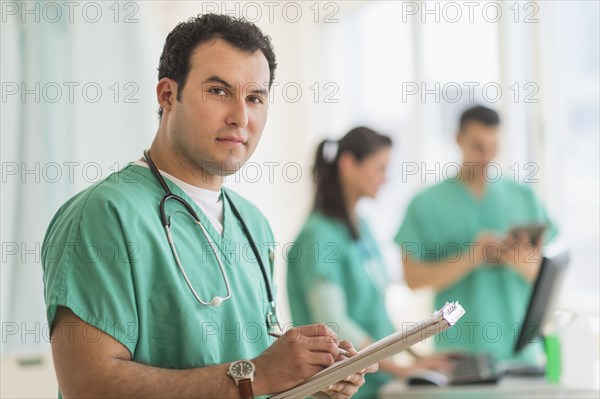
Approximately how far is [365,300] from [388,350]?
51.1 inches

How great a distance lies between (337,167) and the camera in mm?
2393

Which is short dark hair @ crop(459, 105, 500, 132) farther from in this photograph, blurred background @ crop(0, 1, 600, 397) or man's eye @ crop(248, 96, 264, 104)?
man's eye @ crop(248, 96, 264, 104)

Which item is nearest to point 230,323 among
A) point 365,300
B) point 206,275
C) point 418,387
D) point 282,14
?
point 206,275

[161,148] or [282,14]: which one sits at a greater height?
[282,14]

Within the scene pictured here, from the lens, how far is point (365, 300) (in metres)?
2.23

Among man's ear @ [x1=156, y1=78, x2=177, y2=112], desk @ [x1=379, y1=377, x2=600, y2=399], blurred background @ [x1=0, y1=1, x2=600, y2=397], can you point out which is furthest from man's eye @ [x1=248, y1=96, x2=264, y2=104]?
desk @ [x1=379, y1=377, x2=600, y2=399]

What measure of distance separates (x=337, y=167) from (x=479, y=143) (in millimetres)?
512

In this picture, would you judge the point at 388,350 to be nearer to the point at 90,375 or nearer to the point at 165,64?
the point at 90,375

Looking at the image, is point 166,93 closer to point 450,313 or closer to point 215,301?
point 215,301

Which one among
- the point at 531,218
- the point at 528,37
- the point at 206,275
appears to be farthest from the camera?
the point at 528,37

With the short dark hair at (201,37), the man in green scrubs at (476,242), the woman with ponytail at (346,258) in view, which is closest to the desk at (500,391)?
the woman with ponytail at (346,258)

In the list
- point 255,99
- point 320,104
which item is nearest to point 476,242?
point 255,99

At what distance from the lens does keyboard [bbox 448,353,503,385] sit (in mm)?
1961

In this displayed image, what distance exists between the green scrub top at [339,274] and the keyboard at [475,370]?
0.21 meters
